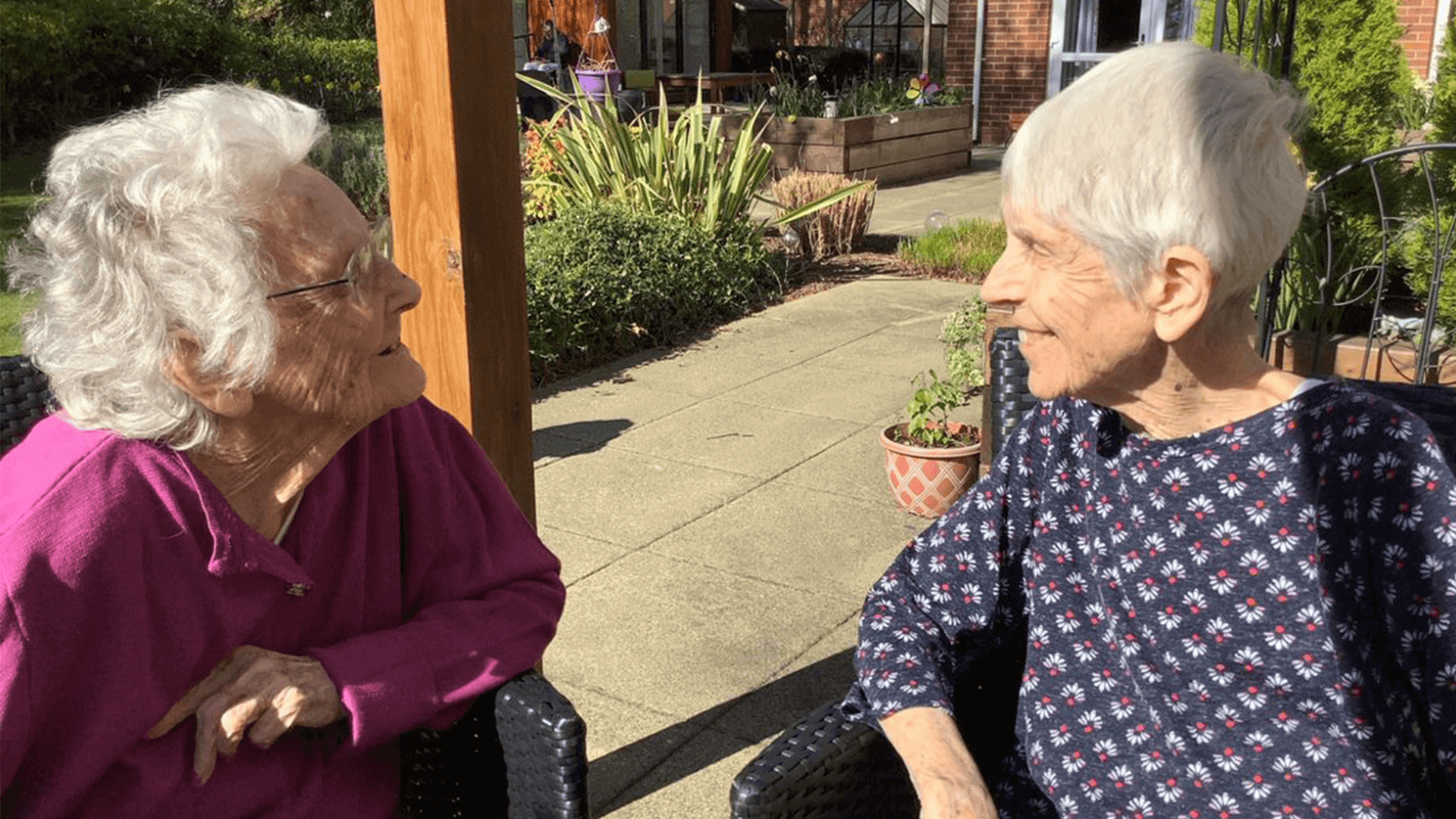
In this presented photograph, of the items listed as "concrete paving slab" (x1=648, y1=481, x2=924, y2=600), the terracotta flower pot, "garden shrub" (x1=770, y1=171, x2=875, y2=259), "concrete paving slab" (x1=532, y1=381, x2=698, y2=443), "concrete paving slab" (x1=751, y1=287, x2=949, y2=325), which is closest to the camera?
"concrete paving slab" (x1=648, y1=481, x2=924, y2=600)

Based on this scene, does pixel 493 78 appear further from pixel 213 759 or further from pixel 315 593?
pixel 213 759

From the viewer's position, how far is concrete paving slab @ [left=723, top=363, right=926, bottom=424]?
5.49 meters

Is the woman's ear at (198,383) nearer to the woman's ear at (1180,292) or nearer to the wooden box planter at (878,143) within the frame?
the woman's ear at (1180,292)

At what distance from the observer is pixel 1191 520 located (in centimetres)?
158

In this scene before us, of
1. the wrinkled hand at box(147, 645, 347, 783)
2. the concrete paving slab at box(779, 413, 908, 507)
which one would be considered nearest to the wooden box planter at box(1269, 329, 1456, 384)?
the concrete paving slab at box(779, 413, 908, 507)

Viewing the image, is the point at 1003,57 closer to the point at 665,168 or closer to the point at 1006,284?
the point at 665,168

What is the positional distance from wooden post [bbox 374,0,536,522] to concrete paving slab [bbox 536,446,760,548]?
6.40ft

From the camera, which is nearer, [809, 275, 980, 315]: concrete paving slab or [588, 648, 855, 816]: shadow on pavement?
[588, 648, 855, 816]: shadow on pavement

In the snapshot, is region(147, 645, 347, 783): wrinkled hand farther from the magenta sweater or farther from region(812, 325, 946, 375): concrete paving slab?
region(812, 325, 946, 375): concrete paving slab

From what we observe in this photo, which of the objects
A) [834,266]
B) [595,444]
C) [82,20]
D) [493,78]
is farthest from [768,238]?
[82,20]

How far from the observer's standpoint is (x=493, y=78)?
6.97 feet

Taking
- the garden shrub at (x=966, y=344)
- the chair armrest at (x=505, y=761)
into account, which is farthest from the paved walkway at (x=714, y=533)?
the chair armrest at (x=505, y=761)

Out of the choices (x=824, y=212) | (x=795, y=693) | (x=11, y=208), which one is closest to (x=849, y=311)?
(x=824, y=212)

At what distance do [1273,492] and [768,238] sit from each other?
7.50 m
